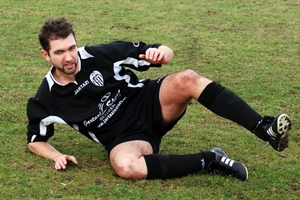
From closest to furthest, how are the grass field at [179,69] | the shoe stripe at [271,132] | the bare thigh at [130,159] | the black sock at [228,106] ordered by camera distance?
the shoe stripe at [271,132] < the black sock at [228,106] < the grass field at [179,69] < the bare thigh at [130,159]

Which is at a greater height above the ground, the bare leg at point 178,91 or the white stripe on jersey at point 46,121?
the bare leg at point 178,91

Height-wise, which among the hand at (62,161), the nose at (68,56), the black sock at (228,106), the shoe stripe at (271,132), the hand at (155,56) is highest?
the hand at (155,56)

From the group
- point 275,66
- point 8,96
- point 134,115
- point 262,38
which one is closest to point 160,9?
point 262,38

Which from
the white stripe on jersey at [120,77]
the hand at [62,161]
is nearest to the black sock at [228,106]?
the white stripe on jersey at [120,77]

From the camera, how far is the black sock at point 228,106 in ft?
16.0

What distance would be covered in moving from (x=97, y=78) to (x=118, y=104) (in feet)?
0.99

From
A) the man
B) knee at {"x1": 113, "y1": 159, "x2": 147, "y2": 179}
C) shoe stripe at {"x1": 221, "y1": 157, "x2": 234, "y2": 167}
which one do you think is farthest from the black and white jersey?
shoe stripe at {"x1": 221, "y1": 157, "x2": 234, "y2": 167}

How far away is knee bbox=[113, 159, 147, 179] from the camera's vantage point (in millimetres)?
5148

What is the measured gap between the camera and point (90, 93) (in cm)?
546

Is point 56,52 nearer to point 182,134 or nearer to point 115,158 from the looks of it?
point 115,158

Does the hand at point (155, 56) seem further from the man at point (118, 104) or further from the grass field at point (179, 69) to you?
the grass field at point (179, 69)

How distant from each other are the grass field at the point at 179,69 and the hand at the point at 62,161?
0.19 ft

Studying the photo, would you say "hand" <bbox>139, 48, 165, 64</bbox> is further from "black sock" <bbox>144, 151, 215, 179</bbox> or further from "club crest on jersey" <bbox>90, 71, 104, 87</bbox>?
"black sock" <bbox>144, 151, 215, 179</bbox>

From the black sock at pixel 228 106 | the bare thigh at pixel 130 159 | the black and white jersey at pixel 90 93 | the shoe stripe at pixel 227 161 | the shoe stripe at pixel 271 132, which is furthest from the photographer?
the black and white jersey at pixel 90 93
